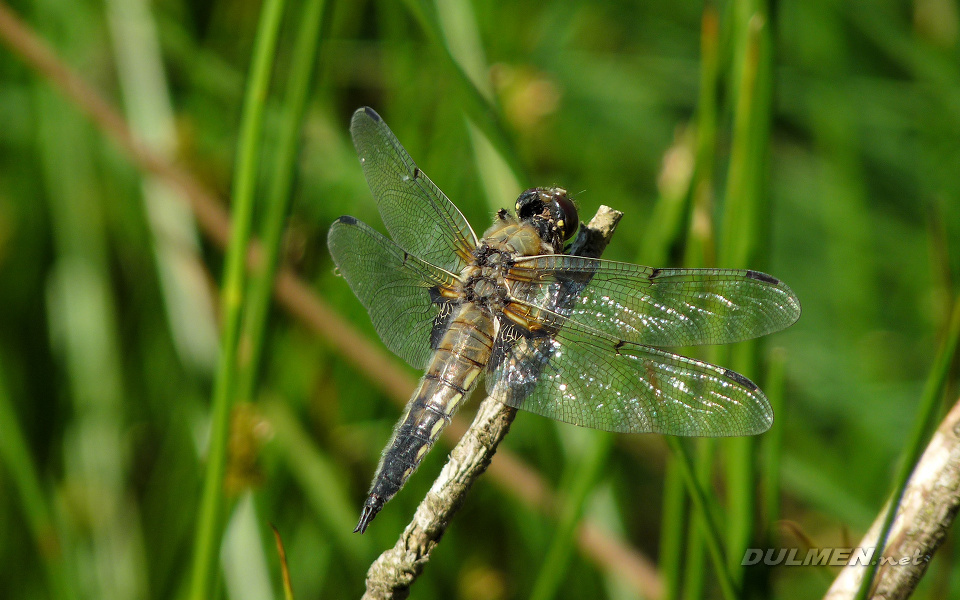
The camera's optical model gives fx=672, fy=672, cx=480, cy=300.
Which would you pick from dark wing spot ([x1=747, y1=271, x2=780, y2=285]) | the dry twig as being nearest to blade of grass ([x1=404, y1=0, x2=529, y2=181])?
dark wing spot ([x1=747, y1=271, x2=780, y2=285])

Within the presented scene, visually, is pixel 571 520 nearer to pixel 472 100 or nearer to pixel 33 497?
pixel 472 100

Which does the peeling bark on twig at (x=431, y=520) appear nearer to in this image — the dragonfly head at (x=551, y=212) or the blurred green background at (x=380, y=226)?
the blurred green background at (x=380, y=226)

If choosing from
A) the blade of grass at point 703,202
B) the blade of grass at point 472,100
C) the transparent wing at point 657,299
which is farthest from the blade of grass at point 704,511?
the blade of grass at point 472,100

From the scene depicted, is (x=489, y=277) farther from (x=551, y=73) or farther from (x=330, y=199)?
(x=551, y=73)

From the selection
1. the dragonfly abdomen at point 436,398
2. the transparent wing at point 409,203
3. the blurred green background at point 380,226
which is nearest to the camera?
the dragonfly abdomen at point 436,398

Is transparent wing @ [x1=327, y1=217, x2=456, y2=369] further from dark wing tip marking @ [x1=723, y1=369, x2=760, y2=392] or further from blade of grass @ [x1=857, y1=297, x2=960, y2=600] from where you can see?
blade of grass @ [x1=857, y1=297, x2=960, y2=600]

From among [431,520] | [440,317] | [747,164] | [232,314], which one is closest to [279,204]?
[232,314]

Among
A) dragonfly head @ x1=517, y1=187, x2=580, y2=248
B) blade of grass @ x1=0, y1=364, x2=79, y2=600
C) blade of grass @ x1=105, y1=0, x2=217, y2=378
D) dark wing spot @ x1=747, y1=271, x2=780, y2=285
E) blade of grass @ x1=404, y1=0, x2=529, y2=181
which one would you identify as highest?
blade of grass @ x1=404, y1=0, x2=529, y2=181
